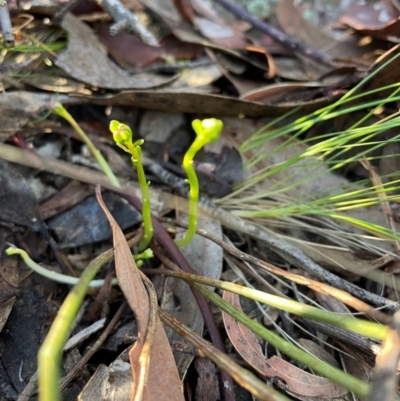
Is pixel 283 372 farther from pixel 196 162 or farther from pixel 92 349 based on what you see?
pixel 196 162

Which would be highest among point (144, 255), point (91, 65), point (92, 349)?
point (91, 65)

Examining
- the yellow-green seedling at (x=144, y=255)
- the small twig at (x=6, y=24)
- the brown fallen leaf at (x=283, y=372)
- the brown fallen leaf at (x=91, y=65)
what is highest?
the small twig at (x=6, y=24)

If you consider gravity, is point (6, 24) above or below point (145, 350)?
above

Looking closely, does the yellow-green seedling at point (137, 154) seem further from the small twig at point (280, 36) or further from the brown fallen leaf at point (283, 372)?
the small twig at point (280, 36)

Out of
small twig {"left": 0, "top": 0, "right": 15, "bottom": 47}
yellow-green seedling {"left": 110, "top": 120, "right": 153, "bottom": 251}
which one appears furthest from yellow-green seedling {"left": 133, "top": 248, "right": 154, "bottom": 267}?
small twig {"left": 0, "top": 0, "right": 15, "bottom": 47}

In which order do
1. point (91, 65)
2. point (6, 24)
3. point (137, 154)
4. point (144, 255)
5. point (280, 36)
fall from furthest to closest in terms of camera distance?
point (280, 36) → point (91, 65) → point (6, 24) → point (144, 255) → point (137, 154)

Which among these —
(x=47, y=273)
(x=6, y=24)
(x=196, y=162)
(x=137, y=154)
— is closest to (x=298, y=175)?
(x=196, y=162)

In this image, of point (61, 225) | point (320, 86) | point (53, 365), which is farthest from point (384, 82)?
point (53, 365)

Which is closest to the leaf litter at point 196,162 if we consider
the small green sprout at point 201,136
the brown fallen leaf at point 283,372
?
the brown fallen leaf at point 283,372

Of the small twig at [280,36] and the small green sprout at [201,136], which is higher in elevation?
the small green sprout at [201,136]

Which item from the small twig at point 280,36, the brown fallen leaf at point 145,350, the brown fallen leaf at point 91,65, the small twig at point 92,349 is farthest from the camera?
the small twig at point 280,36
